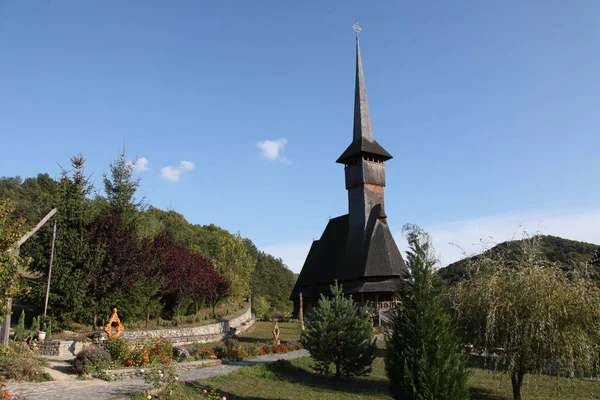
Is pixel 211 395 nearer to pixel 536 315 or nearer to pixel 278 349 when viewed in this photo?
pixel 536 315

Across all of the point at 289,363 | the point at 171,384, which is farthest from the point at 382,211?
the point at 171,384

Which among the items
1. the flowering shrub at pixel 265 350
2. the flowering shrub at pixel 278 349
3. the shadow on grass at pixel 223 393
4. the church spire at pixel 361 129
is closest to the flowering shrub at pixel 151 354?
the shadow on grass at pixel 223 393

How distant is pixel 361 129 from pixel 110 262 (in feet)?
72.9

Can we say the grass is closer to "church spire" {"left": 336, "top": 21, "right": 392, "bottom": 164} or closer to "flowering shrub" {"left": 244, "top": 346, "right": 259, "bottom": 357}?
"flowering shrub" {"left": 244, "top": 346, "right": 259, "bottom": 357}

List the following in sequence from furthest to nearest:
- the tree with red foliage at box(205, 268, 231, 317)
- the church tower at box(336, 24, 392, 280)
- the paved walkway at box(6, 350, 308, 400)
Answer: the church tower at box(336, 24, 392, 280), the tree with red foliage at box(205, 268, 231, 317), the paved walkway at box(6, 350, 308, 400)

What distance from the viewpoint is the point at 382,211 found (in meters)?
32.8

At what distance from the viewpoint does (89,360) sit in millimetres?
12992

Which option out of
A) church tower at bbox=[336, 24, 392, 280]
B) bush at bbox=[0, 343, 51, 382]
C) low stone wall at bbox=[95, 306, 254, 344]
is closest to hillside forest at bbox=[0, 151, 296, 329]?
low stone wall at bbox=[95, 306, 254, 344]

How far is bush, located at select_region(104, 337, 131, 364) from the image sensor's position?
45.6 feet

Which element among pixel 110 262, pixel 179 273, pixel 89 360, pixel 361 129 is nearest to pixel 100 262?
pixel 110 262

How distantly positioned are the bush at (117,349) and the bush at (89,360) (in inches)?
17.2

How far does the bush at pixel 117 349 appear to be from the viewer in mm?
13906

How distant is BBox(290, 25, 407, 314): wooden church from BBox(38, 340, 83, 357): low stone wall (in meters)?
18.3

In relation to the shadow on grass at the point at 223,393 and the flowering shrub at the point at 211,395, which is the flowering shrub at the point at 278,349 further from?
the flowering shrub at the point at 211,395
